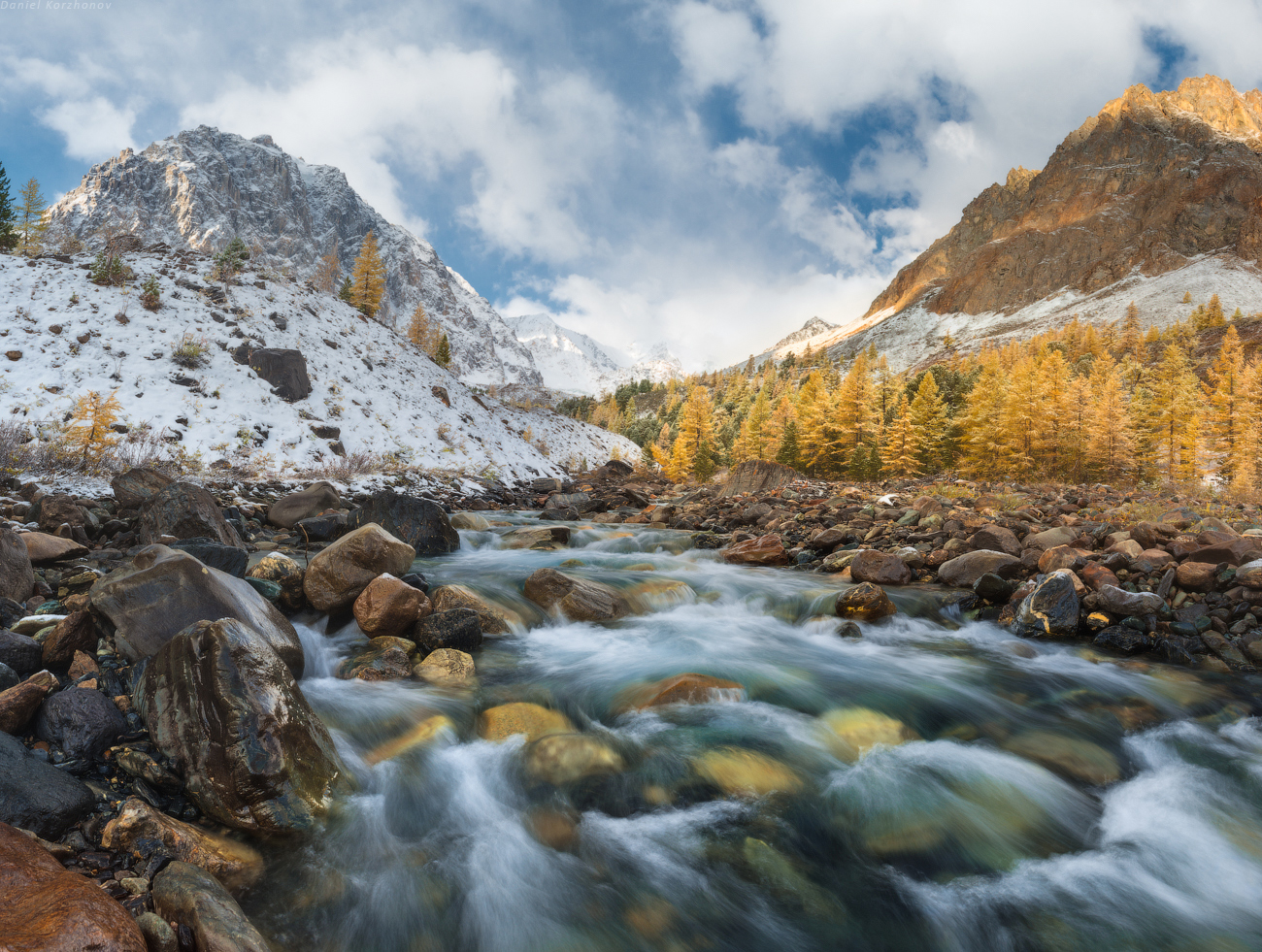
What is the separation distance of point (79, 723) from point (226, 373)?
16.3 meters

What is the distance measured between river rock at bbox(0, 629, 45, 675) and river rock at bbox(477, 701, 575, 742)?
2.99m

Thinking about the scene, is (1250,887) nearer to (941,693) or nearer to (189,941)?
(941,693)

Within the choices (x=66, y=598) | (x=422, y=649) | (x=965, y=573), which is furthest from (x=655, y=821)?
(x=965, y=573)

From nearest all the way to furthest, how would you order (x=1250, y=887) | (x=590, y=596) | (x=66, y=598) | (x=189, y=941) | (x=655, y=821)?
(x=189, y=941) < (x=1250, y=887) < (x=655, y=821) < (x=66, y=598) < (x=590, y=596)

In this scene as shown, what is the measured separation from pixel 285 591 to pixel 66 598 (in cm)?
172

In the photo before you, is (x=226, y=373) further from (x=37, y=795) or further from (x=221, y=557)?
(x=37, y=795)

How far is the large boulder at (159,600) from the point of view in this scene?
3770 mm

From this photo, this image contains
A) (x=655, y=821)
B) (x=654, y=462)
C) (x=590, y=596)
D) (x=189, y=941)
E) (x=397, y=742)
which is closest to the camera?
(x=189, y=941)

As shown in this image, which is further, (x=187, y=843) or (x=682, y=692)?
(x=682, y=692)

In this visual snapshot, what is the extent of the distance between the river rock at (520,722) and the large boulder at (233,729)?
144 centimetres

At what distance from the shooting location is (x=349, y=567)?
20.3ft

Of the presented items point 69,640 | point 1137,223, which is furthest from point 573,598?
point 1137,223

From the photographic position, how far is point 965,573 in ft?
26.7

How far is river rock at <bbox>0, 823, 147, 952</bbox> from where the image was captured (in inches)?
66.5
